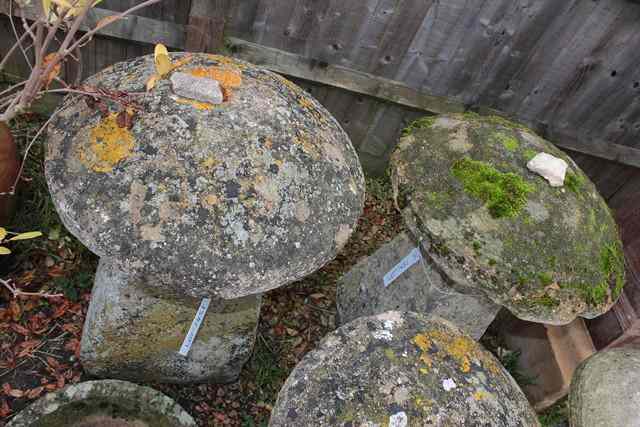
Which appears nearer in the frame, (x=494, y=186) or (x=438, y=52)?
(x=494, y=186)

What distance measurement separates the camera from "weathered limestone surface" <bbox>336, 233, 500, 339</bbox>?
2.62 meters

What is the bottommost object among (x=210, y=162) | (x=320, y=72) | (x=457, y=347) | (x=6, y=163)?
(x=6, y=163)

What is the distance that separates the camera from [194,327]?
2.32 meters

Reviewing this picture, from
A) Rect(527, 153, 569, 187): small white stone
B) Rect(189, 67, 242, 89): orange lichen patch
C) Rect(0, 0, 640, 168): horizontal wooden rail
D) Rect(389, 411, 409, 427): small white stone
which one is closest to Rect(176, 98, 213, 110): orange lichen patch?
Rect(189, 67, 242, 89): orange lichen patch

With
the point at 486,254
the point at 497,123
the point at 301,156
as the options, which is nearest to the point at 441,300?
the point at 486,254

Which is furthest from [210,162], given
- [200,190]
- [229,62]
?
[229,62]

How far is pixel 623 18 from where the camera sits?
10.2 feet

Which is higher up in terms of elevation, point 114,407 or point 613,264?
point 613,264

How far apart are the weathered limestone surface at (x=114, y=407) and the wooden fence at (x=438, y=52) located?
2.09 metres

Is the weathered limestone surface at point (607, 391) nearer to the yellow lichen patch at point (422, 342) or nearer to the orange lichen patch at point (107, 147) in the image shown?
A: the yellow lichen patch at point (422, 342)

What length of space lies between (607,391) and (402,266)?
104 centimetres

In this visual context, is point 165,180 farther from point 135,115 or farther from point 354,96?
point 354,96

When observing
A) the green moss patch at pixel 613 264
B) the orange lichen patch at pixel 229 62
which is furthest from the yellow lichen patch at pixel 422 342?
the orange lichen patch at pixel 229 62

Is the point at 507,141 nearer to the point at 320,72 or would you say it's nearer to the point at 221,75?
the point at 221,75
